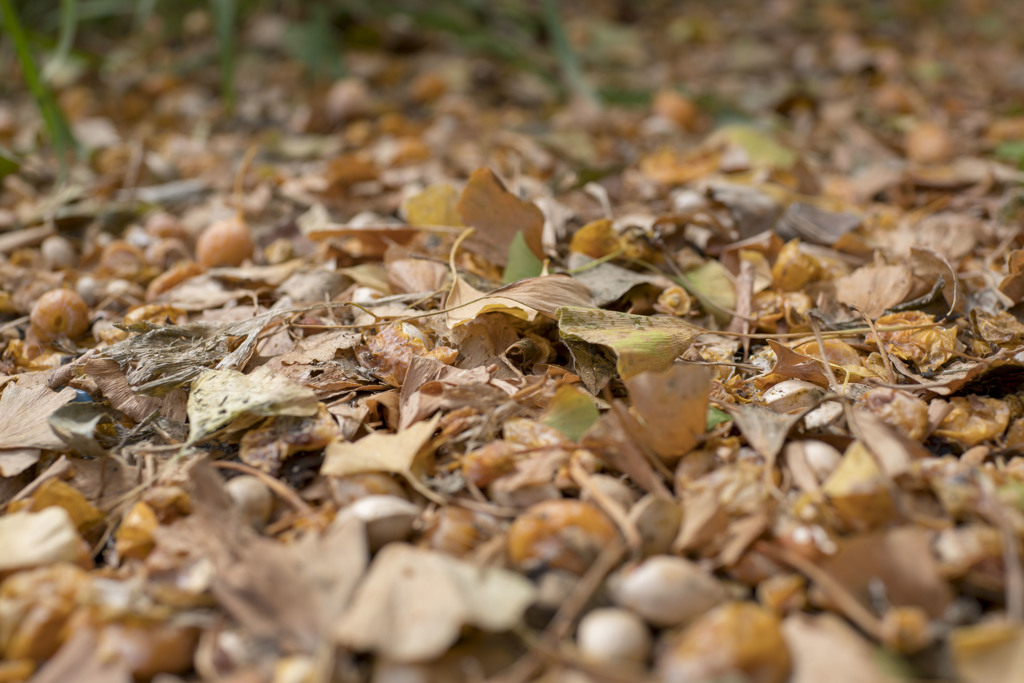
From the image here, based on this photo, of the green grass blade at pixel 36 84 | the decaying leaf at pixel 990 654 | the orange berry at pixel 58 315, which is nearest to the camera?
the decaying leaf at pixel 990 654

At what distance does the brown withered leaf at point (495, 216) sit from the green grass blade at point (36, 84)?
79 centimetres

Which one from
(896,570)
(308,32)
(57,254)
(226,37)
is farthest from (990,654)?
(308,32)

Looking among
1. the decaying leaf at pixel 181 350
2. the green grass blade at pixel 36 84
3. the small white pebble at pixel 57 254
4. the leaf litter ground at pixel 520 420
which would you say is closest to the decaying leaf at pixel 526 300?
the leaf litter ground at pixel 520 420

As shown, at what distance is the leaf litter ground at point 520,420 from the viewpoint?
49 cm

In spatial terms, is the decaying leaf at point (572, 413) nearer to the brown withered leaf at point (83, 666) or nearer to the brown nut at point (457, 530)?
the brown nut at point (457, 530)

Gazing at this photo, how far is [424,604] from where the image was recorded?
48 centimetres

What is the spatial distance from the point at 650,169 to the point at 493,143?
316 mm

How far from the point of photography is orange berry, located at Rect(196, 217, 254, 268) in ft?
3.38

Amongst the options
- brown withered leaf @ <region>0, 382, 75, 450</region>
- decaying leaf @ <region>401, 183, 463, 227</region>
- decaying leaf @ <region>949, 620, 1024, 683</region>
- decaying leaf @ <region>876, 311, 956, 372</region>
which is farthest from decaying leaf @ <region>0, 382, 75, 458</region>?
decaying leaf @ <region>876, 311, 956, 372</region>

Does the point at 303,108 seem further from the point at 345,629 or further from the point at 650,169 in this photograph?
the point at 345,629

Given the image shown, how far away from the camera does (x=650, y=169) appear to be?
1.32 m

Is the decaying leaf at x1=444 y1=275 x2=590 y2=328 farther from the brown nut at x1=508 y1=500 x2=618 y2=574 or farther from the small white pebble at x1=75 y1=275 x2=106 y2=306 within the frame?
the small white pebble at x1=75 y1=275 x2=106 y2=306

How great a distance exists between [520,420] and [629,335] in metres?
0.13

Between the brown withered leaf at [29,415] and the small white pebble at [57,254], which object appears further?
the small white pebble at [57,254]
